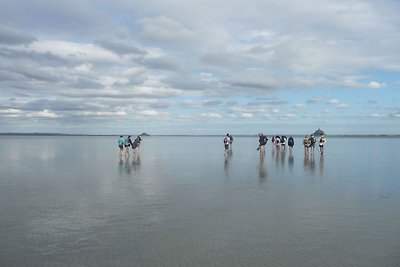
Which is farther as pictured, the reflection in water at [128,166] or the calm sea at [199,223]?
the reflection in water at [128,166]

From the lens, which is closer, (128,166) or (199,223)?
(199,223)

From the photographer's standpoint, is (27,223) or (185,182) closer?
(27,223)

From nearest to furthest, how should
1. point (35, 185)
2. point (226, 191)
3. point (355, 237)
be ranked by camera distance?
point (355, 237) → point (226, 191) → point (35, 185)

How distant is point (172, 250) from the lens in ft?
26.3

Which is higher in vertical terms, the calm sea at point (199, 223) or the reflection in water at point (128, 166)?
the reflection in water at point (128, 166)

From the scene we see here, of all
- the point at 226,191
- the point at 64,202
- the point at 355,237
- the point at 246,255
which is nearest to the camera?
the point at 246,255

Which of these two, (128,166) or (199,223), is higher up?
(128,166)

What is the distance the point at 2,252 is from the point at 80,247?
147 centimetres

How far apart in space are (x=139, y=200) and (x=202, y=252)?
577 centimetres

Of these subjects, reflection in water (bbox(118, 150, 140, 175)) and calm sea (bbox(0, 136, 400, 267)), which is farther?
reflection in water (bbox(118, 150, 140, 175))

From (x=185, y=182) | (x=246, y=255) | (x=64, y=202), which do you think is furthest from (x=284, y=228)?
(x=185, y=182)

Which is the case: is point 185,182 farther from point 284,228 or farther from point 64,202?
point 284,228

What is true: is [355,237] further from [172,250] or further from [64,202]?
[64,202]

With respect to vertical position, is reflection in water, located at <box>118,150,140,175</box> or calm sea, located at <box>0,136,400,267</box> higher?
reflection in water, located at <box>118,150,140,175</box>
